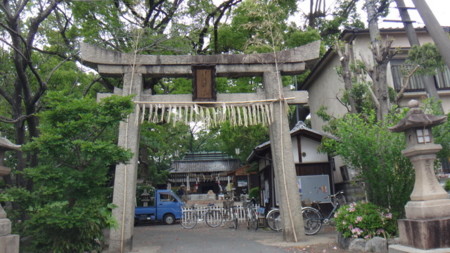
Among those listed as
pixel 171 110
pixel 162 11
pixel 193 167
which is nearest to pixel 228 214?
pixel 171 110

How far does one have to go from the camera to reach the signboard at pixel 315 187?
15.1 m

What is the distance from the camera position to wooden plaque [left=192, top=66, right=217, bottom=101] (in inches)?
420

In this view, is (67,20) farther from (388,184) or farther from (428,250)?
(428,250)

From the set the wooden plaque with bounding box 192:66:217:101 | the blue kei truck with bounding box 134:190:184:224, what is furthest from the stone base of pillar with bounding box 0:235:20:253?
the blue kei truck with bounding box 134:190:184:224

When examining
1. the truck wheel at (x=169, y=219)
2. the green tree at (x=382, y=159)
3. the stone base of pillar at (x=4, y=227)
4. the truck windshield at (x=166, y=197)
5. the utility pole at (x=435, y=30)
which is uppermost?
the utility pole at (x=435, y=30)

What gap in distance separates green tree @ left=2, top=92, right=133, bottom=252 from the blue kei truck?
12.5 meters

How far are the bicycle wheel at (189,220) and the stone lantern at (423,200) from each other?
37.5 feet

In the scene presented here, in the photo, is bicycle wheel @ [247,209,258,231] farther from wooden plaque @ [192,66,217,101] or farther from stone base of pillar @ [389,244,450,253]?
stone base of pillar @ [389,244,450,253]

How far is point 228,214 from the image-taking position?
56.2 ft

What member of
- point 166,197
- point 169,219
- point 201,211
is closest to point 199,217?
point 201,211

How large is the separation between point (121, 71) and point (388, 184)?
8.51m

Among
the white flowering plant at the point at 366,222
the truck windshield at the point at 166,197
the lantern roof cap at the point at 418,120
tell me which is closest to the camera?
the lantern roof cap at the point at 418,120

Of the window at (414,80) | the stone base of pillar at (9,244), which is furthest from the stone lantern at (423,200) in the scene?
the window at (414,80)

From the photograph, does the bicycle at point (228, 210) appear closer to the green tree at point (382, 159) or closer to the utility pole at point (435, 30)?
the green tree at point (382, 159)
